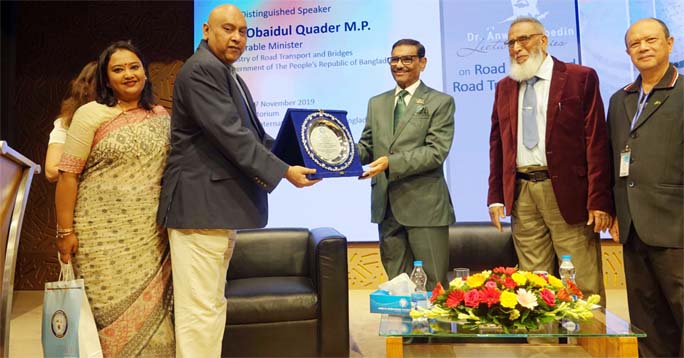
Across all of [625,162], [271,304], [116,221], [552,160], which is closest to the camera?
[116,221]

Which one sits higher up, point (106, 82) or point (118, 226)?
point (106, 82)

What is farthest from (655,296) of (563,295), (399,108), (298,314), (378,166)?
(298,314)

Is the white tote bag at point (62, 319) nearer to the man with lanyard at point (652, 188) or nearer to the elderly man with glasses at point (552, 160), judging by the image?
the elderly man with glasses at point (552, 160)

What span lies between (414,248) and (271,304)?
77 centimetres

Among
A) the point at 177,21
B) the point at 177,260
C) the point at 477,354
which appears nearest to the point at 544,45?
the point at 477,354

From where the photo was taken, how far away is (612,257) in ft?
14.6

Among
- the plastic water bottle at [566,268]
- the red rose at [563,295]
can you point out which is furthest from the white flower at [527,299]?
the plastic water bottle at [566,268]

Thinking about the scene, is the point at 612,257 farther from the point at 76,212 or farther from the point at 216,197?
the point at 76,212

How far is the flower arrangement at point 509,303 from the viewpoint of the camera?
6.05 feet

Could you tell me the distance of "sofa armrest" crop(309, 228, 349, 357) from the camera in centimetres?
274

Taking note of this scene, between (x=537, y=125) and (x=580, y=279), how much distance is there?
0.75 metres

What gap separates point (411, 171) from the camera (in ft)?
8.65

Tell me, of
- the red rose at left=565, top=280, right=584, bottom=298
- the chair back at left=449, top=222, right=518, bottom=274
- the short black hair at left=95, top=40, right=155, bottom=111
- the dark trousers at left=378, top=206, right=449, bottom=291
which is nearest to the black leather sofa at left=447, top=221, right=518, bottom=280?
the chair back at left=449, top=222, right=518, bottom=274

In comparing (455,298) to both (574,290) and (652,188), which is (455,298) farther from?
(652,188)
